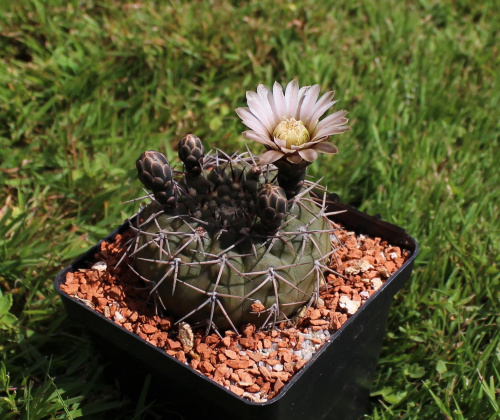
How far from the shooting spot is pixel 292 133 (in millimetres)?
1707

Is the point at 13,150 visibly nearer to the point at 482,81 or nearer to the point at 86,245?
the point at 86,245

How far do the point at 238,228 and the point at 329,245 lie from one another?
317 mm

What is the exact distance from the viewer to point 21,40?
3391 millimetres

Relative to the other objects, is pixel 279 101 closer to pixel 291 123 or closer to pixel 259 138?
pixel 291 123

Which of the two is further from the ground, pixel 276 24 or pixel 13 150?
pixel 276 24

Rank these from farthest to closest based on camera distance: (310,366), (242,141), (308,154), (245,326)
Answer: (242,141)
(245,326)
(310,366)
(308,154)

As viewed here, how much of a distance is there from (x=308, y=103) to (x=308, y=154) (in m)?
0.23

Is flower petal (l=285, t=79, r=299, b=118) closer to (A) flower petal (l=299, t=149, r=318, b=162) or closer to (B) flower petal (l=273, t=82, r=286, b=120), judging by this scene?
(B) flower petal (l=273, t=82, r=286, b=120)

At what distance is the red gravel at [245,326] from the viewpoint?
1.80m

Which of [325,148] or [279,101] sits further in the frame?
[279,101]

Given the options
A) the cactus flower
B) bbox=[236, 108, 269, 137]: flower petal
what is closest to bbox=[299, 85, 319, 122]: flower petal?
the cactus flower

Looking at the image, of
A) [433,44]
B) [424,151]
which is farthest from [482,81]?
[424,151]

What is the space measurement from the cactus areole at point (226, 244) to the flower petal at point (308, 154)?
0.20ft

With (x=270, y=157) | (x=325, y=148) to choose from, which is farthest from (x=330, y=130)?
(x=270, y=157)
